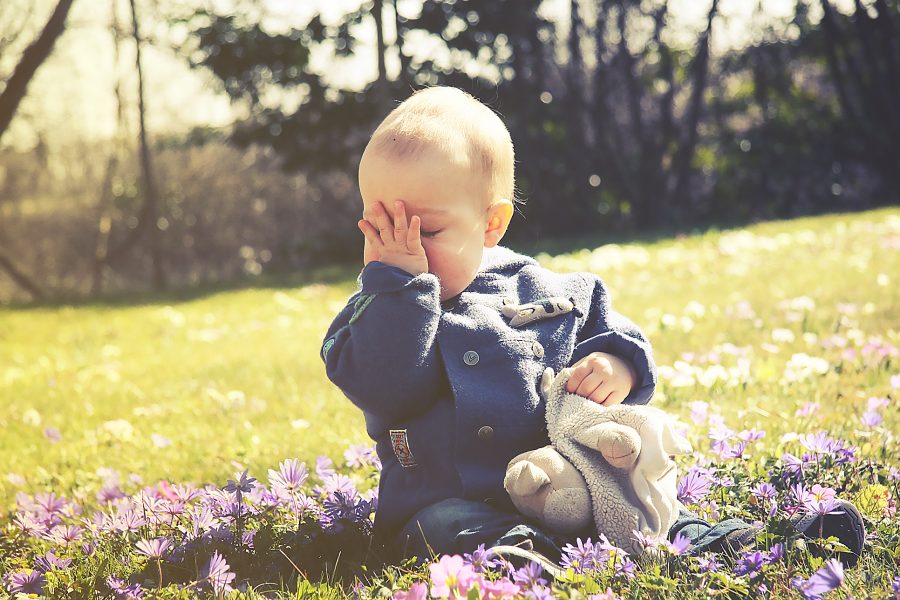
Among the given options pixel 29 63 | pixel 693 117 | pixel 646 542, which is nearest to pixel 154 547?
pixel 646 542

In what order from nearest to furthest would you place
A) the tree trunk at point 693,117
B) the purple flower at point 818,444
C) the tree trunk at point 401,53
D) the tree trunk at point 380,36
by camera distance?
the purple flower at point 818,444 → the tree trunk at point 380,36 → the tree trunk at point 401,53 → the tree trunk at point 693,117

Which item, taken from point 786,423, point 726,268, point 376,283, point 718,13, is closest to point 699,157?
point 718,13

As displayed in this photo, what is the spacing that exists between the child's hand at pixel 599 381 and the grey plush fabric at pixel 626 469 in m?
0.07

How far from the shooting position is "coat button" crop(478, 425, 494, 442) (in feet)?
7.07

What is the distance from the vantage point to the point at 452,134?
2164 mm

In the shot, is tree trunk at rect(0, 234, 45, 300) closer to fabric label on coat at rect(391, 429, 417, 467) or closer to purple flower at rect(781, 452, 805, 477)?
fabric label on coat at rect(391, 429, 417, 467)

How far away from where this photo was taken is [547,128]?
610 inches

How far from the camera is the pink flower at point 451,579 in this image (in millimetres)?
1676

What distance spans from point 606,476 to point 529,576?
37cm

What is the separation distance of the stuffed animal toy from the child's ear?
1.85 feet

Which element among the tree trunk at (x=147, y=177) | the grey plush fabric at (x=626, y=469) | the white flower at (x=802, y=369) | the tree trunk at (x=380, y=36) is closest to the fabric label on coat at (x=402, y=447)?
the grey plush fabric at (x=626, y=469)

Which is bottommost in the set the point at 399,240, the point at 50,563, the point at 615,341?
the point at 50,563

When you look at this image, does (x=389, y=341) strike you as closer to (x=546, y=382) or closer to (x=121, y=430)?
(x=546, y=382)

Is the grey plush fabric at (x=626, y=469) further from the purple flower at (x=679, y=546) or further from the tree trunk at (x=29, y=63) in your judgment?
the tree trunk at (x=29, y=63)
